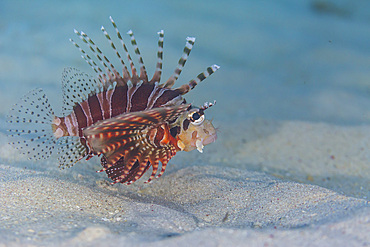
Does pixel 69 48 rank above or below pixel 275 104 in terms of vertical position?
above

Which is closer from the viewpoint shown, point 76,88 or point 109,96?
point 109,96

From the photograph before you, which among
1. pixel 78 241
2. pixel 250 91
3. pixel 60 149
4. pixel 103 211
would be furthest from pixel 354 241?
pixel 250 91

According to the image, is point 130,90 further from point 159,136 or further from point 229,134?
point 229,134

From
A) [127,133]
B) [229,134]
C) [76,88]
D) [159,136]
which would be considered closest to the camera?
[127,133]

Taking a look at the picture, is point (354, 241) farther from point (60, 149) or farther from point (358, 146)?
point (358, 146)

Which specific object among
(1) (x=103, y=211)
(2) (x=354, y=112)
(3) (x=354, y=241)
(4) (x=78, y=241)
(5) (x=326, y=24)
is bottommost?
(1) (x=103, y=211)

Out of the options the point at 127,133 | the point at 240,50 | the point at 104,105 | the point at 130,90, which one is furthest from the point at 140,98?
the point at 240,50

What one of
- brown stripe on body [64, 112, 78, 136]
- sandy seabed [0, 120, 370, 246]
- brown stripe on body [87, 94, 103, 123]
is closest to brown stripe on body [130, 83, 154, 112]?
brown stripe on body [87, 94, 103, 123]
